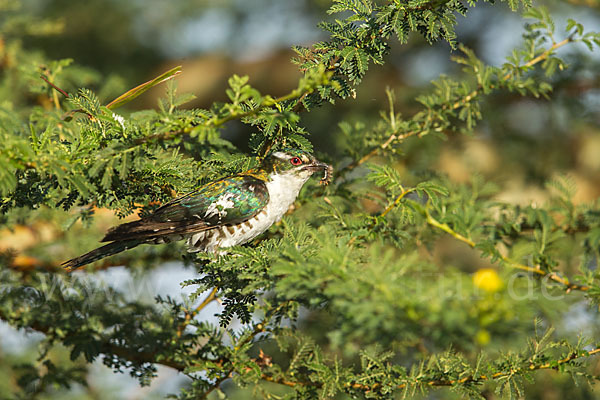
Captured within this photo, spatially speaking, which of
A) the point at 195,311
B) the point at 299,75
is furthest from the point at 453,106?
the point at 299,75

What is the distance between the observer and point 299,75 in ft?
25.9

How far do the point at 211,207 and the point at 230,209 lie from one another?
103 mm

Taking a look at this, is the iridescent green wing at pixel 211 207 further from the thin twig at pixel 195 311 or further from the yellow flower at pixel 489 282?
the yellow flower at pixel 489 282

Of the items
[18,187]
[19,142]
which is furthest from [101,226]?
[19,142]

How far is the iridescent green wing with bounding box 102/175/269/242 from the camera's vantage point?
2.88 m

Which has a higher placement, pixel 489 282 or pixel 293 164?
pixel 293 164

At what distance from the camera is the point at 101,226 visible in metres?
5.05

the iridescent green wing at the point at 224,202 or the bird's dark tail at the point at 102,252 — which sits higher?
the bird's dark tail at the point at 102,252

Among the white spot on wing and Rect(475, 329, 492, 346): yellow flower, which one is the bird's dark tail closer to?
the white spot on wing

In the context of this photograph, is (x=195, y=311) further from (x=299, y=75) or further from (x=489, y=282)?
(x=299, y=75)

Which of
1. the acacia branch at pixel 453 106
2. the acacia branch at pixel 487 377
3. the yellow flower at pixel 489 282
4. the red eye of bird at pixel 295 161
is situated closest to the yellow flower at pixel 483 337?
the yellow flower at pixel 489 282

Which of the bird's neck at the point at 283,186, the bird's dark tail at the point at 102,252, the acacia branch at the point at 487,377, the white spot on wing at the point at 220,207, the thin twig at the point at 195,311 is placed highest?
the bird's dark tail at the point at 102,252

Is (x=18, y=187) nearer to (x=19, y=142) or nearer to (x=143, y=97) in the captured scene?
(x=19, y=142)

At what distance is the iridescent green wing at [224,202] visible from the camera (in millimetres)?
2980
